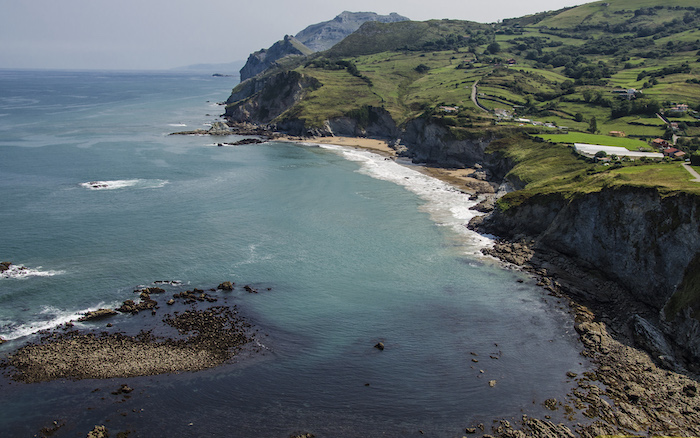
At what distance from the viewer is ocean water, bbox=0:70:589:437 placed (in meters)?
35.7

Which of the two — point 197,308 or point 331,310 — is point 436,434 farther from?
point 197,308

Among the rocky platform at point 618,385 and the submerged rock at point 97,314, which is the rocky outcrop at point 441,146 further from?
the submerged rock at point 97,314

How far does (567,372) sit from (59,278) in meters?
53.9

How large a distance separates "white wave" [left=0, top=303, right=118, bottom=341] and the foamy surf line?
1887 inches

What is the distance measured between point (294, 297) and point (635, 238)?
38.7m

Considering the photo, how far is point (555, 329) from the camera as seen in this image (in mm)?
47062

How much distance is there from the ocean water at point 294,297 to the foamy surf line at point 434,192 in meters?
0.58

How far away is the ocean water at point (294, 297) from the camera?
35.7m

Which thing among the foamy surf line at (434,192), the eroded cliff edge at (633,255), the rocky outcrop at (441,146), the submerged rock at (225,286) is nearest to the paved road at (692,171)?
the eroded cliff edge at (633,255)

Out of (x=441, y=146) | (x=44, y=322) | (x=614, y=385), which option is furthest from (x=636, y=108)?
(x=44, y=322)

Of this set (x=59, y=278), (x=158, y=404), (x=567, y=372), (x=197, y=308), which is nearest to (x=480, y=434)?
(x=567, y=372)

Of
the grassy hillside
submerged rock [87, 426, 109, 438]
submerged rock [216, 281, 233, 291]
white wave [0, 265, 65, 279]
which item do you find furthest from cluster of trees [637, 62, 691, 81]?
submerged rock [87, 426, 109, 438]

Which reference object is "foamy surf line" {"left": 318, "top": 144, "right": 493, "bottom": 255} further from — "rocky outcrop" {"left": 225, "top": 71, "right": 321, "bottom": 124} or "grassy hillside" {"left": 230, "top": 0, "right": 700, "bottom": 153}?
"rocky outcrop" {"left": 225, "top": 71, "right": 321, "bottom": 124}

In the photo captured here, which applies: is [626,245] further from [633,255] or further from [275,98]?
[275,98]
